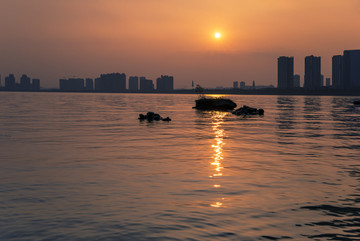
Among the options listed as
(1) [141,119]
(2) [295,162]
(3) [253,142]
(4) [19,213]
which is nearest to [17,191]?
(4) [19,213]

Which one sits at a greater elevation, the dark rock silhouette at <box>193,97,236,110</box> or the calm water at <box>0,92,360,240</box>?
the dark rock silhouette at <box>193,97,236,110</box>

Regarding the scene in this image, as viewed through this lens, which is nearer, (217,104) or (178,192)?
(178,192)

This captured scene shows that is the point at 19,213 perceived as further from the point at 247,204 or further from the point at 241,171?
the point at 241,171

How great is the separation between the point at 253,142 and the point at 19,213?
19852 millimetres

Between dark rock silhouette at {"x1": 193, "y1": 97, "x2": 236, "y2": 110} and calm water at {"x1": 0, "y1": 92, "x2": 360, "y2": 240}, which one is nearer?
calm water at {"x1": 0, "y1": 92, "x2": 360, "y2": 240}

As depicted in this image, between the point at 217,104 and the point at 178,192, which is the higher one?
the point at 217,104

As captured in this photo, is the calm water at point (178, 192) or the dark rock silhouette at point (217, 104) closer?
the calm water at point (178, 192)

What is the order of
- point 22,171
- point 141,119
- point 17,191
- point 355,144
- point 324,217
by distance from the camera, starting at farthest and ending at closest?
1. point 141,119
2. point 355,144
3. point 22,171
4. point 17,191
5. point 324,217

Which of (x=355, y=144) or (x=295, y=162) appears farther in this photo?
(x=355, y=144)

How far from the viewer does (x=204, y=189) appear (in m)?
14.0

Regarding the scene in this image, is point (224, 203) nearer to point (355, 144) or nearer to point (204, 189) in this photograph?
point (204, 189)

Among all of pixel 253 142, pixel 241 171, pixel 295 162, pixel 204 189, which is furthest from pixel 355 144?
pixel 204 189

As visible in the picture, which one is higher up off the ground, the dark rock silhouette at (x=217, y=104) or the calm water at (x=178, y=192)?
the dark rock silhouette at (x=217, y=104)

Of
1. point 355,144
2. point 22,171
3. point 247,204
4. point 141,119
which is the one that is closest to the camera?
point 247,204
